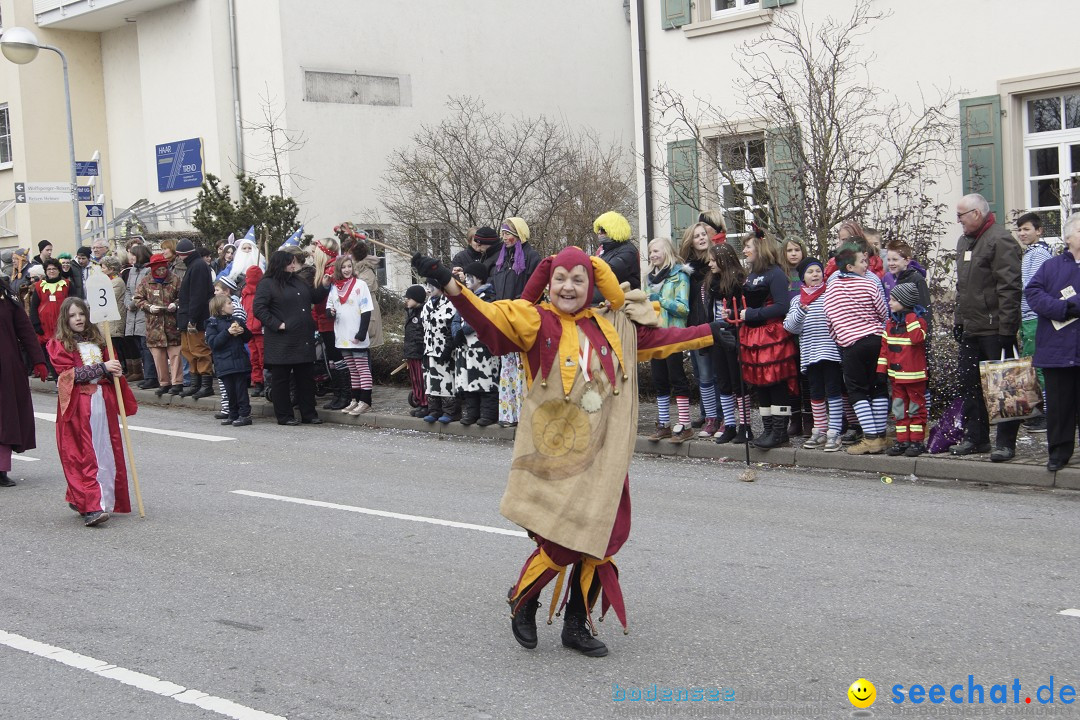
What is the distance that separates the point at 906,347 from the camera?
10484 mm

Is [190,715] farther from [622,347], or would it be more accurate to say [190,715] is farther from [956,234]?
[956,234]

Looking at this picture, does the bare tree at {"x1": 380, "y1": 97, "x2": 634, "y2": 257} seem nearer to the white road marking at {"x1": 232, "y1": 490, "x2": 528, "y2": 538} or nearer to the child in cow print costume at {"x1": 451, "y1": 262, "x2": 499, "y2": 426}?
the child in cow print costume at {"x1": 451, "y1": 262, "x2": 499, "y2": 426}

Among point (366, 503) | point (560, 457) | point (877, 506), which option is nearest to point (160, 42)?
point (366, 503)

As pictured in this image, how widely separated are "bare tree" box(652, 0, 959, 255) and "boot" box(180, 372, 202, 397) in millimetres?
7433

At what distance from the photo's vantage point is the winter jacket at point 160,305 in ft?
55.0

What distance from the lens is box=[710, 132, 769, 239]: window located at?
15.5 metres

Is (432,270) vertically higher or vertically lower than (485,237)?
lower

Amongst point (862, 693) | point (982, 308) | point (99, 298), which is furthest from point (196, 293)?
point (862, 693)

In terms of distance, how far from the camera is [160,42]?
26703 millimetres

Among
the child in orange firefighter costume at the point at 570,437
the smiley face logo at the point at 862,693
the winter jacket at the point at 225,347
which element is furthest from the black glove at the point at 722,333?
the winter jacket at the point at 225,347

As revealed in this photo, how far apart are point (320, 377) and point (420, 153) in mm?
10560

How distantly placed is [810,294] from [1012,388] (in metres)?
2.05

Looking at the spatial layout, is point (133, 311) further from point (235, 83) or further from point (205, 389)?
point (235, 83)

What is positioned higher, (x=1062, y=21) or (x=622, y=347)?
(x=1062, y=21)
